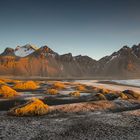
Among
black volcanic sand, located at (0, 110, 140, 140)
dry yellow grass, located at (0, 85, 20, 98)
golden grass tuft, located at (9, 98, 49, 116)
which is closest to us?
black volcanic sand, located at (0, 110, 140, 140)

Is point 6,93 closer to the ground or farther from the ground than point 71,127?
farther from the ground

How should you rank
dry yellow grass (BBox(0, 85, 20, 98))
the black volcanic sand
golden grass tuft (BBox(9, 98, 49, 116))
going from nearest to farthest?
1. the black volcanic sand
2. golden grass tuft (BBox(9, 98, 49, 116))
3. dry yellow grass (BBox(0, 85, 20, 98))

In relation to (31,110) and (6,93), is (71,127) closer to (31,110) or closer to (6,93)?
(31,110)

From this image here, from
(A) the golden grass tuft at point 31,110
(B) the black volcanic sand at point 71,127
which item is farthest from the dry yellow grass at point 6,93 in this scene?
(B) the black volcanic sand at point 71,127

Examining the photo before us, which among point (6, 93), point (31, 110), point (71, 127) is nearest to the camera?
point (71, 127)

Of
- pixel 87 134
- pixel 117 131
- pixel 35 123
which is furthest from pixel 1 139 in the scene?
pixel 117 131

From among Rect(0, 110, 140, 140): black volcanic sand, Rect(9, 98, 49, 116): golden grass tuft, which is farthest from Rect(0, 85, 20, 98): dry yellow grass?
Rect(0, 110, 140, 140): black volcanic sand

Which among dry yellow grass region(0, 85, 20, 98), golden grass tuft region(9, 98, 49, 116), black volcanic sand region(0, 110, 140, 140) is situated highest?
dry yellow grass region(0, 85, 20, 98)

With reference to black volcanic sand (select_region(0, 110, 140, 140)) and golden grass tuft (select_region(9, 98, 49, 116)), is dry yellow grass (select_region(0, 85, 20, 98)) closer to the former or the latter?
golden grass tuft (select_region(9, 98, 49, 116))

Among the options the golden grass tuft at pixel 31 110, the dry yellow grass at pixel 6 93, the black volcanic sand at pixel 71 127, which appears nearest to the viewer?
the black volcanic sand at pixel 71 127

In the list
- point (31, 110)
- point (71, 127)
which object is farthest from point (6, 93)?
point (71, 127)

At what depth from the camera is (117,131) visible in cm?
2328

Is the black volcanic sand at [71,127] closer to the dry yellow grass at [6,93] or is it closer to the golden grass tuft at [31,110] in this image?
the golden grass tuft at [31,110]

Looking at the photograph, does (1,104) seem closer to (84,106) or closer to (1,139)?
(84,106)
